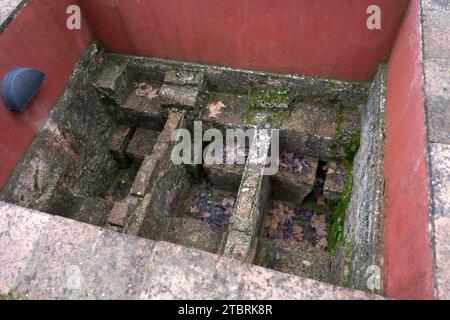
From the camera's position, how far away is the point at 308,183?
16.0 ft

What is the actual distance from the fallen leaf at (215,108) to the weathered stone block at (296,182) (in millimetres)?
1258

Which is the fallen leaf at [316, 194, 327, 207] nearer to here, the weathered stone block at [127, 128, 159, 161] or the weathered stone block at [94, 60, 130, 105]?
the weathered stone block at [127, 128, 159, 161]

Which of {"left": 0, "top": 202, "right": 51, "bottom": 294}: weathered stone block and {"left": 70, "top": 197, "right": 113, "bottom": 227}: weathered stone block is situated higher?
{"left": 70, "top": 197, "right": 113, "bottom": 227}: weathered stone block

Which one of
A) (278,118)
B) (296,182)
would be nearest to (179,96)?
(278,118)

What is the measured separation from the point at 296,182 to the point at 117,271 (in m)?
3.08

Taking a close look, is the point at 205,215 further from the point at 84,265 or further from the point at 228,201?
the point at 84,265

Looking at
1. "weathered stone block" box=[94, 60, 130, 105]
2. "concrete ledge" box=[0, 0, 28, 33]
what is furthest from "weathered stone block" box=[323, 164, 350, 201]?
"concrete ledge" box=[0, 0, 28, 33]

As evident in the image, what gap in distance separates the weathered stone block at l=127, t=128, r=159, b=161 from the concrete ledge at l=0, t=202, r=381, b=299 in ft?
9.82

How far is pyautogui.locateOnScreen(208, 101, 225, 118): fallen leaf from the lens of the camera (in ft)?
17.1

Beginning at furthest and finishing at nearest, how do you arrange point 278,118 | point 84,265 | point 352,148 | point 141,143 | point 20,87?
point 141,143 < point 278,118 < point 352,148 < point 20,87 < point 84,265

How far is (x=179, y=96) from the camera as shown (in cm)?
509

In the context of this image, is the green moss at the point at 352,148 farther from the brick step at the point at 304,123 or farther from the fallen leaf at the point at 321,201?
the fallen leaf at the point at 321,201

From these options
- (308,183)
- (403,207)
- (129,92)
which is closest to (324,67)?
(308,183)

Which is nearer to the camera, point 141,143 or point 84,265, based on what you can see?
point 84,265
